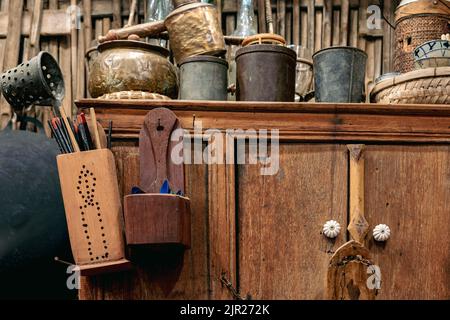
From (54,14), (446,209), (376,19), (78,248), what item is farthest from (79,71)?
(446,209)

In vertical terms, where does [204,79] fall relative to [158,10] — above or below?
below

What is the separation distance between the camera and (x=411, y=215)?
2.39 meters

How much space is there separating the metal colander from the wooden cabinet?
1.76 ft

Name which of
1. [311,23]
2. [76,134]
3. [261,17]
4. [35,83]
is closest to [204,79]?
[76,134]

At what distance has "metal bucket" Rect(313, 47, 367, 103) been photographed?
8.22 feet

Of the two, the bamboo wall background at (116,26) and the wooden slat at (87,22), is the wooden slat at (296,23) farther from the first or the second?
the wooden slat at (87,22)

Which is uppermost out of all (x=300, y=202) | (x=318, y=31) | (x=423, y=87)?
(x=318, y=31)

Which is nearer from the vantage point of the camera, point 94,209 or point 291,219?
point 94,209

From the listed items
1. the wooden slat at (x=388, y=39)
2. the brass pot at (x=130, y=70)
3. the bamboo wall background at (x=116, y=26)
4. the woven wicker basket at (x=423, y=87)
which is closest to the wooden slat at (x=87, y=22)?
the bamboo wall background at (x=116, y=26)

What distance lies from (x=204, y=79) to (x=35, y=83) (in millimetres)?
788

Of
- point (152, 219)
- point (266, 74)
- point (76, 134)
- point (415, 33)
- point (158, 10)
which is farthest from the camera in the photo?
point (158, 10)

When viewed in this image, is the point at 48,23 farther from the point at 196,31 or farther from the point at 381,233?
the point at 381,233

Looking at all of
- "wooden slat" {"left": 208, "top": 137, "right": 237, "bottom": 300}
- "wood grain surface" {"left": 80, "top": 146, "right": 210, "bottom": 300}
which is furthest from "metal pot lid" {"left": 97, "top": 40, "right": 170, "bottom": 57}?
"wooden slat" {"left": 208, "top": 137, "right": 237, "bottom": 300}

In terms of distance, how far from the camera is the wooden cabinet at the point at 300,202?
2324 millimetres
